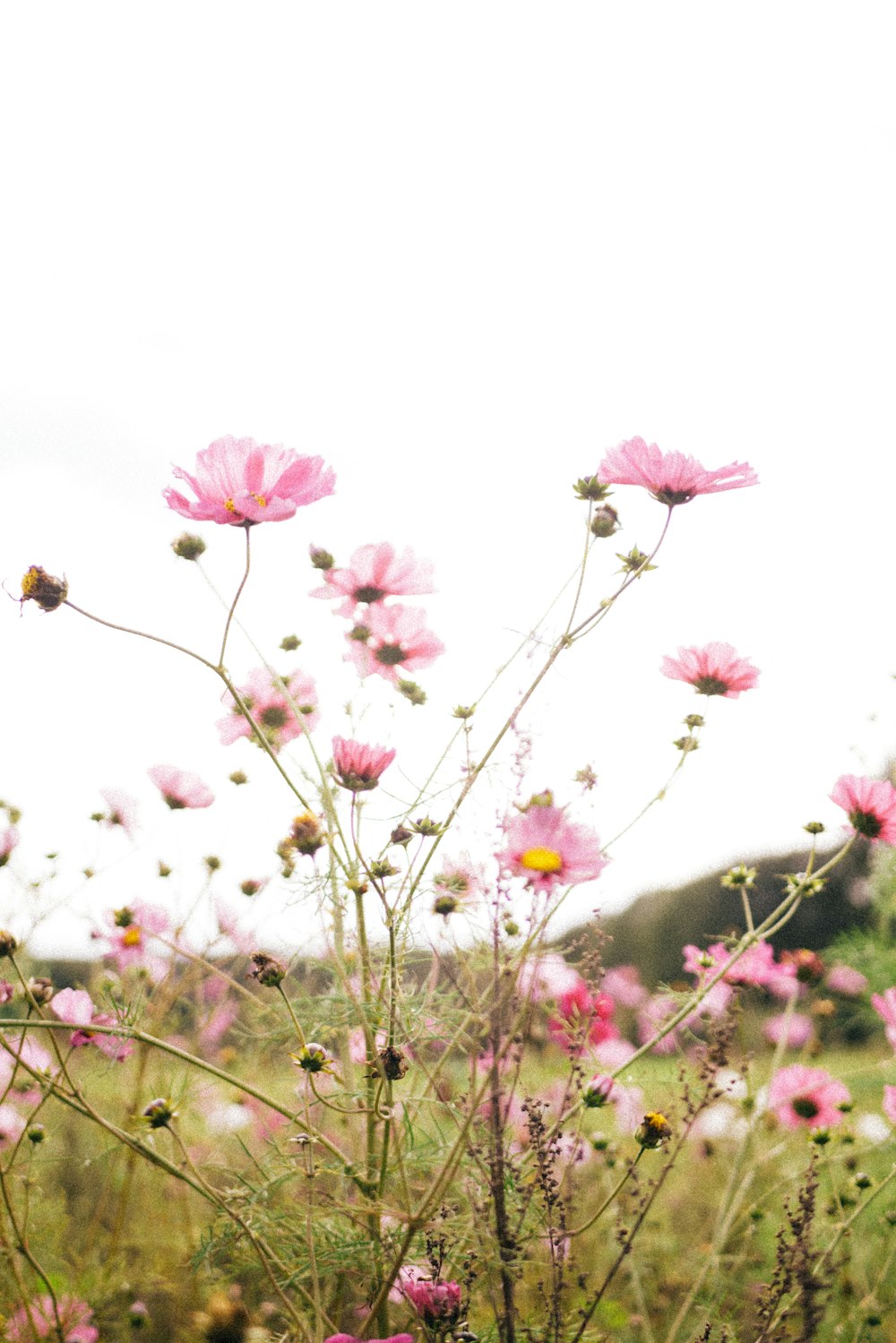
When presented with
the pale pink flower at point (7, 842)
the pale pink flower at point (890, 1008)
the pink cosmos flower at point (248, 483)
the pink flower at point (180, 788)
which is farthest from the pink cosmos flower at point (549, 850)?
the pale pink flower at point (7, 842)

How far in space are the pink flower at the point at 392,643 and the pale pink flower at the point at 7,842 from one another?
0.68m

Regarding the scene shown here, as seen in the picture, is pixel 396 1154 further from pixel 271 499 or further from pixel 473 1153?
pixel 271 499

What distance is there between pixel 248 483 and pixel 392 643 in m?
0.28

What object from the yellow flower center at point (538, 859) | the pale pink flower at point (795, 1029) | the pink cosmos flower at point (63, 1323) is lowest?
the pink cosmos flower at point (63, 1323)

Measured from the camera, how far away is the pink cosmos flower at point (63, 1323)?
1.15 meters

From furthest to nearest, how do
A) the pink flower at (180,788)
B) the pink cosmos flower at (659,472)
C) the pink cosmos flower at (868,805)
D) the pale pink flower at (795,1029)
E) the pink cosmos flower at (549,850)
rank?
the pale pink flower at (795,1029), the pink flower at (180,788), the pink cosmos flower at (868,805), the pink cosmos flower at (659,472), the pink cosmos flower at (549,850)

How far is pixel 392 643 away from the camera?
109 centimetres

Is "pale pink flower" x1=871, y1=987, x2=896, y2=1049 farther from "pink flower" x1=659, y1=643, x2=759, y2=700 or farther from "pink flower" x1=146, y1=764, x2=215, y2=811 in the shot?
"pink flower" x1=146, y1=764, x2=215, y2=811

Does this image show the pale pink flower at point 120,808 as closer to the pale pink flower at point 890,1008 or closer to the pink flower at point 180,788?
the pink flower at point 180,788

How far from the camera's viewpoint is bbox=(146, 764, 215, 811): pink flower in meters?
1.36

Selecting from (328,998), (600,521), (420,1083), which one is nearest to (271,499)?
→ (600,521)

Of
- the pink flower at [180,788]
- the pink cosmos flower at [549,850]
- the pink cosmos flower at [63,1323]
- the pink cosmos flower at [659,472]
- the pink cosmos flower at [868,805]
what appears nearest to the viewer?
the pink cosmos flower at [549,850]

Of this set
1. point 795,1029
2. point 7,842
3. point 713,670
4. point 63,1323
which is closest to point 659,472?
point 713,670

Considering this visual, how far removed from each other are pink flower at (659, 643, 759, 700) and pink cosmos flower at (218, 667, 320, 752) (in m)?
0.45
